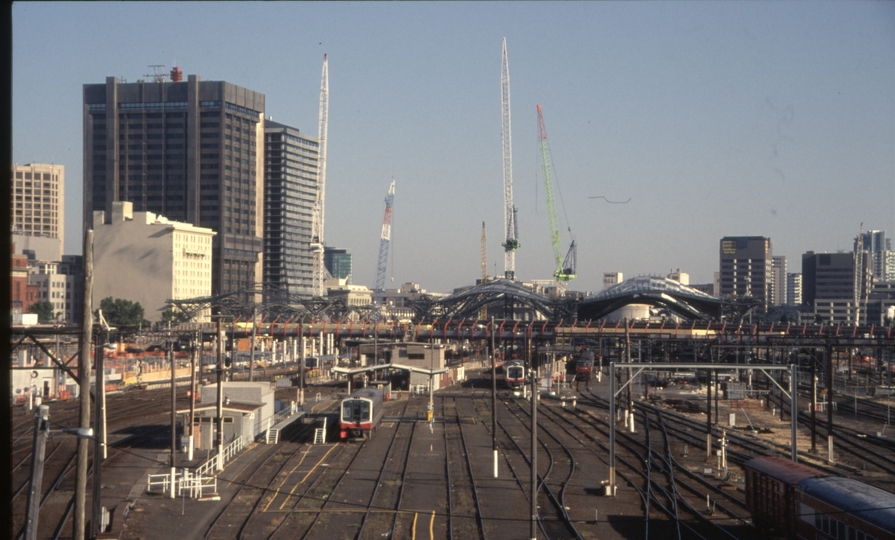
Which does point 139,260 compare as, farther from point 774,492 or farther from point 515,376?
point 774,492

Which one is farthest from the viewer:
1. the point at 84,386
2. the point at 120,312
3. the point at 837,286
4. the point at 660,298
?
the point at 837,286

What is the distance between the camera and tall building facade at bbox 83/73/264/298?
13738 cm

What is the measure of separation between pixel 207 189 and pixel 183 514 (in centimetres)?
12835

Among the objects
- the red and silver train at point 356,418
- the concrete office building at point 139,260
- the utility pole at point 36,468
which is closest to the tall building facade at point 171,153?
the concrete office building at point 139,260

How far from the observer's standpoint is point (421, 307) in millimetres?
102125

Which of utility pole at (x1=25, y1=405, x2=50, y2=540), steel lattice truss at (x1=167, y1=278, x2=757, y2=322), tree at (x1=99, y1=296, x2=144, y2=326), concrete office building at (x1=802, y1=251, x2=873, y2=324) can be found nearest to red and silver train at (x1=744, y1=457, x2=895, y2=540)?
utility pole at (x1=25, y1=405, x2=50, y2=540)

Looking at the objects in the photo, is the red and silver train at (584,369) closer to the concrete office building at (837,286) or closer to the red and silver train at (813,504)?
the red and silver train at (813,504)

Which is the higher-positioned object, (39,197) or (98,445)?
(39,197)

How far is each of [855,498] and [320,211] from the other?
539 ft

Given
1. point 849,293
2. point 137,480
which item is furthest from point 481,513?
point 849,293

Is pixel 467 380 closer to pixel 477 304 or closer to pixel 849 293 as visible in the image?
pixel 477 304

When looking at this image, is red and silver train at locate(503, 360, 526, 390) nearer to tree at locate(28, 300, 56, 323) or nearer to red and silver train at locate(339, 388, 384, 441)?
red and silver train at locate(339, 388, 384, 441)

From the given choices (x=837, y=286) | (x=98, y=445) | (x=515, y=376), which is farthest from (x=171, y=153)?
(x=98, y=445)

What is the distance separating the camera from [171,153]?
457ft
